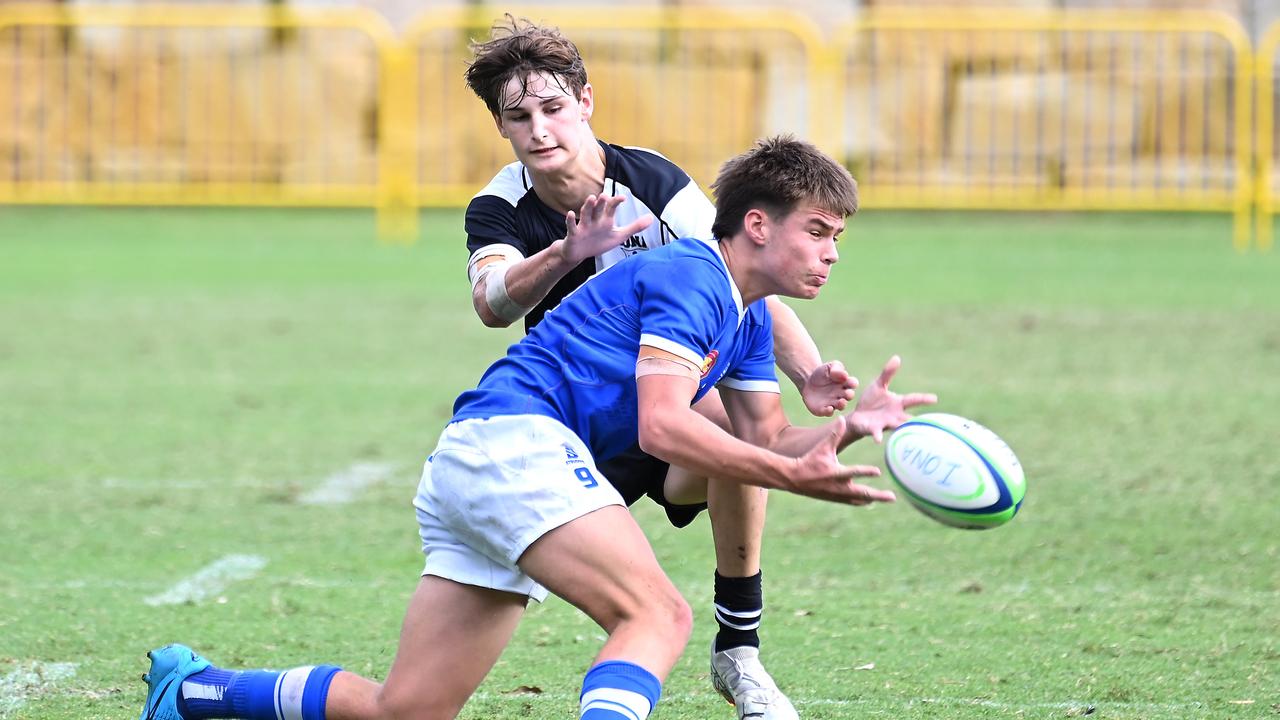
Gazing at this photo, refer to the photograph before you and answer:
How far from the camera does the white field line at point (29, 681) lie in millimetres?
4465

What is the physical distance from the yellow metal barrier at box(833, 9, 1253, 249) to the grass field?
3223 millimetres

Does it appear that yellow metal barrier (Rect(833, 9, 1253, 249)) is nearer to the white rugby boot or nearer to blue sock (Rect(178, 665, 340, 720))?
the white rugby boot

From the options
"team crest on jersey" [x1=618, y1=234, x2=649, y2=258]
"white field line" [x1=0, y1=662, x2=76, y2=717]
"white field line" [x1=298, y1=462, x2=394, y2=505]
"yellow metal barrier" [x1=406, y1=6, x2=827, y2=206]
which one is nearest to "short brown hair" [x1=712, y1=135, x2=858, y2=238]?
"team crest on jersey" [x1=618, y1=234, x2=649, y2=258]

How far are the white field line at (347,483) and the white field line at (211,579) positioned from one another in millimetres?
854

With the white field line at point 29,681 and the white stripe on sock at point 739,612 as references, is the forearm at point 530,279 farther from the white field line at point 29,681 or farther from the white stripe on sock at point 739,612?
the white field line at point 29,681

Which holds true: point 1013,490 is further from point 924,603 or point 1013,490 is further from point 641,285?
point 924,603

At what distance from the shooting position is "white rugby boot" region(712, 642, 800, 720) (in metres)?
4.26

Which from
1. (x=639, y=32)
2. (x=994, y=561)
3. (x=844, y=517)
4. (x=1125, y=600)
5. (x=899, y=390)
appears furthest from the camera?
→ (x=639, y=32)

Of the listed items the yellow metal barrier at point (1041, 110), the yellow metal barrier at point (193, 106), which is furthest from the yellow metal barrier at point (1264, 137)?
the yellow metal barrier at point (193, 106)

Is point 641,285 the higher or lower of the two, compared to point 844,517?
higher

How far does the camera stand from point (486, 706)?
4.46 m

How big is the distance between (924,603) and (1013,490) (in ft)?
5.59

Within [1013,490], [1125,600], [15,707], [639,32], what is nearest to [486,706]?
[15,707]

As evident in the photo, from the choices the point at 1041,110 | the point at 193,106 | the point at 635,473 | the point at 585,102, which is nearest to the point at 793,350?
the point at 635,473
